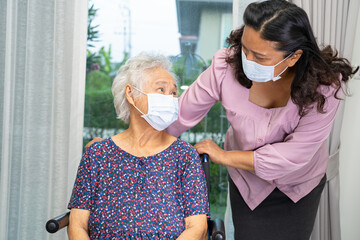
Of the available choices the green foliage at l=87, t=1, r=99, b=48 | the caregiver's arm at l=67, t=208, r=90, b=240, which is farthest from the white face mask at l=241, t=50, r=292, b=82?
the green foliage at l=87, t=1, r=99, b=48

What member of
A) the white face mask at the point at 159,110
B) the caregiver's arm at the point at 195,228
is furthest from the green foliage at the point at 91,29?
the caregiver's arm at the point at 195,228

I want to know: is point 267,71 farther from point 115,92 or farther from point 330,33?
point 330,33

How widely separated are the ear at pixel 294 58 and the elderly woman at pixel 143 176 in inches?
20.0

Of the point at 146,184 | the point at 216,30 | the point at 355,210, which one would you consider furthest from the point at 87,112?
the point at 355,210

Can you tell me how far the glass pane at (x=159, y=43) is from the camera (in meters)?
2.78

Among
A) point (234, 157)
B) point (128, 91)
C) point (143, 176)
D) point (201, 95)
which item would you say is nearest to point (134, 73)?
point (128, 91)

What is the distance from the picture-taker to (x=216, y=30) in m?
2.77

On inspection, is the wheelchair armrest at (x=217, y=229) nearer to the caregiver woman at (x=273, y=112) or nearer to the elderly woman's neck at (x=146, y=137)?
the caregiver woman at (x=273, y=112)

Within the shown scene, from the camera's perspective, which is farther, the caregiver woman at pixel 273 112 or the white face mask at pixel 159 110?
the white face mask at pixel 159 110

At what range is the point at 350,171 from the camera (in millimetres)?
2809

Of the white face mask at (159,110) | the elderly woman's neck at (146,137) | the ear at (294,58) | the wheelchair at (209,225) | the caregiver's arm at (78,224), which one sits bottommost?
the caregiver's arm at (78,224)

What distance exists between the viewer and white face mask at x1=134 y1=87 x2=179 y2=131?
1.74 meters

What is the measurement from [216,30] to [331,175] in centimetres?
119

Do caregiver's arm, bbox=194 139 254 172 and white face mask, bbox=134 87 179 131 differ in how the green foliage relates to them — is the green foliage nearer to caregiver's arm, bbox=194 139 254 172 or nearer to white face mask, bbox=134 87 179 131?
white face mask, bbox=134 87 179 131
